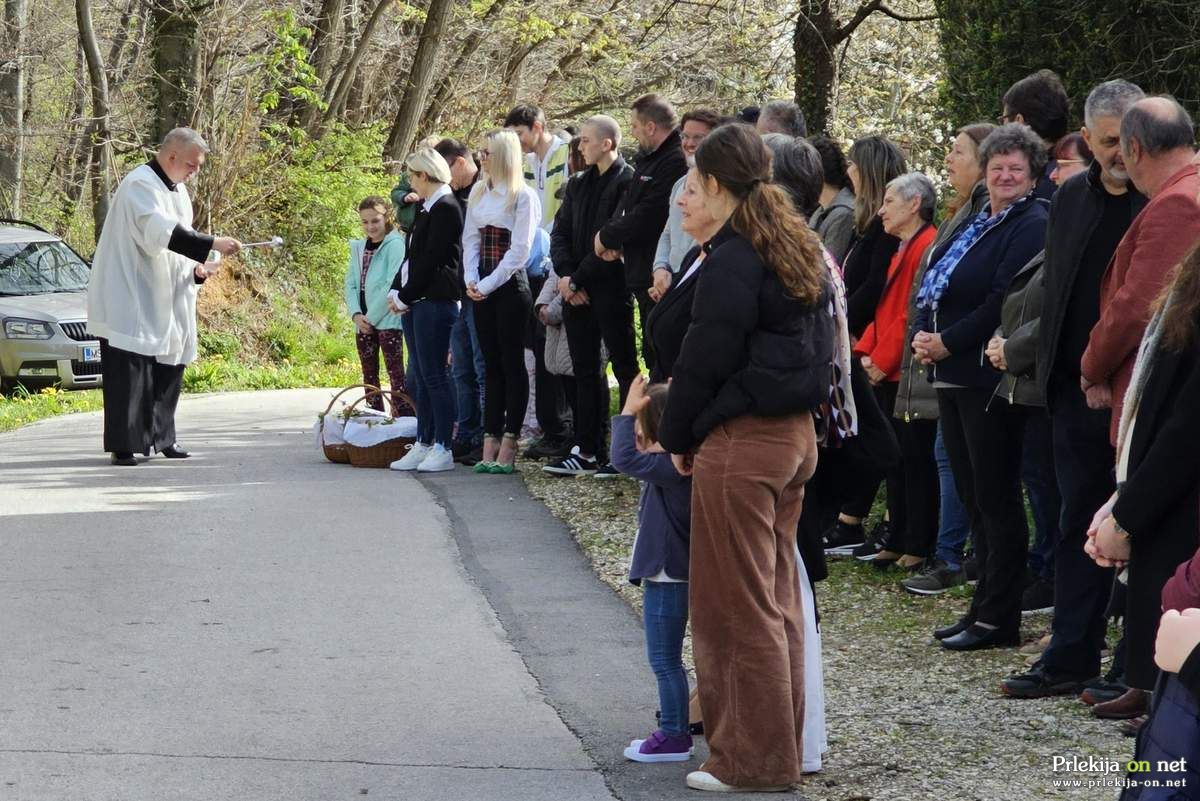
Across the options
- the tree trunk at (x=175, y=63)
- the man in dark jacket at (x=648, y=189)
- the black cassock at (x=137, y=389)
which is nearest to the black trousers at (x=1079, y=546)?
the man in dark jacket at (x=648, y=189)

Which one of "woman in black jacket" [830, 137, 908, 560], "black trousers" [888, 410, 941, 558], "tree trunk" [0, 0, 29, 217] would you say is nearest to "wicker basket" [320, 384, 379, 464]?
"woman in black jacket" [830, 137, 908, 560]

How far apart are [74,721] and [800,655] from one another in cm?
253

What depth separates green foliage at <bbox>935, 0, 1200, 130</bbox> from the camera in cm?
999

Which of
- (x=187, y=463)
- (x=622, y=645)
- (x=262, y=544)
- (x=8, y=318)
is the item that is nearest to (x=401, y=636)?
(x=622, y=645)

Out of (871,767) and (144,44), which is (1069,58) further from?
(144,44)

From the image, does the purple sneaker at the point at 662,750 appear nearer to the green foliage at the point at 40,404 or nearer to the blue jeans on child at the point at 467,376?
the blue jeans on child at the point at 467,376

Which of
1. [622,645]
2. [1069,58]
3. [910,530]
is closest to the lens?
[622,645]

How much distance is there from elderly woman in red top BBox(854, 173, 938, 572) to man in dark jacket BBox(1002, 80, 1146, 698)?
1782 mm

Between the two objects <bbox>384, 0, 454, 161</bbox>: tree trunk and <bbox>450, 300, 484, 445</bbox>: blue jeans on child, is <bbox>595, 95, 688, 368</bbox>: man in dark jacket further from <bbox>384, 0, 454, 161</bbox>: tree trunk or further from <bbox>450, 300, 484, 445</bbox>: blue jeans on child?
<bbox>384, 0, 454, 161</bbox>: tree trunk

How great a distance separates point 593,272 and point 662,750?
537 cm

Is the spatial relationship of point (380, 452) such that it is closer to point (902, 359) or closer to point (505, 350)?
point (505, 350)

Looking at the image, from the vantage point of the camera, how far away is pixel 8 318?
18.7 m

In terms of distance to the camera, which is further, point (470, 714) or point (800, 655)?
point (470, 714)

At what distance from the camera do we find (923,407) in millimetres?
7582
